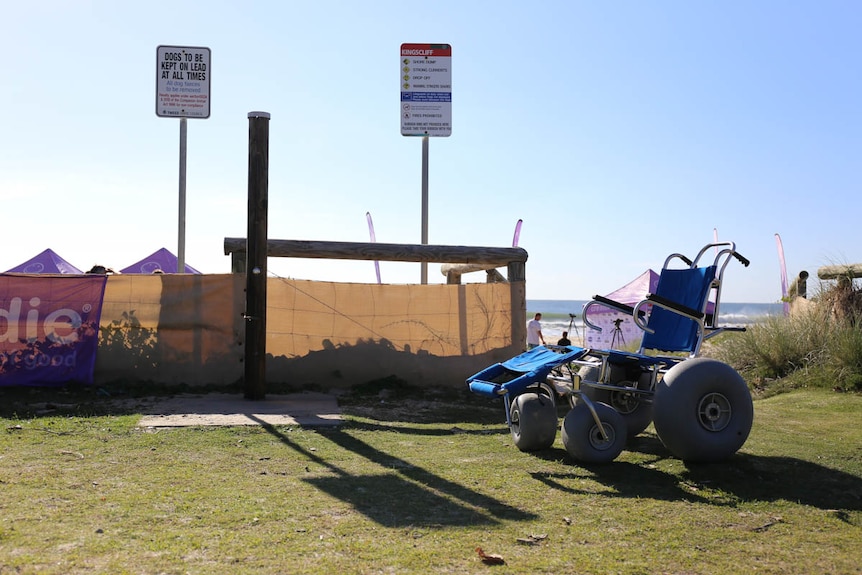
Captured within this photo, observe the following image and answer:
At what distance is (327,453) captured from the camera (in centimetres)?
666

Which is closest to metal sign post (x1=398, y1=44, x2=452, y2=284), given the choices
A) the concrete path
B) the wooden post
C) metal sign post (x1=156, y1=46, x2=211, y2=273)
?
metal sign post (x1=156, y1=46, x2=211, y2=273)

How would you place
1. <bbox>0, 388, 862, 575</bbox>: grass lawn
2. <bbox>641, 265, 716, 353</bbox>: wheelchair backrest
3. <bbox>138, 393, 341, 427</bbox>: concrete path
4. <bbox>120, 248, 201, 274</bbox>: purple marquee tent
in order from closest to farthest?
<bbox>0, 388, 862, 575</bbox>: grass lawn → <bbox>641, 265, 716, 353</bbox>: wheelchair backrest → <bbox>138, 393, 341, 427</bbox>: concrete path → <bbox>120, 248, 201, 274</bbox>: purple marquee tent

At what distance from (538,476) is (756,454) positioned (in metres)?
1.93

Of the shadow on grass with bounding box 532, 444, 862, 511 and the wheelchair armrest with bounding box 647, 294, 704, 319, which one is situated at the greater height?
the wheelchair armrest with bounding box 647, 294, 704, 319

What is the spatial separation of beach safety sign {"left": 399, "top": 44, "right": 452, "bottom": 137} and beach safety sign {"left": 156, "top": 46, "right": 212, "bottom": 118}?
3.46 metres

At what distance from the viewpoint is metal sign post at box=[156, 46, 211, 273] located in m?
13.2

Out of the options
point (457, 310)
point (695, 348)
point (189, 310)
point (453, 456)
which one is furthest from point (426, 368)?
point (695, 348)

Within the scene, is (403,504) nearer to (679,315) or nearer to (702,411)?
(702,411)

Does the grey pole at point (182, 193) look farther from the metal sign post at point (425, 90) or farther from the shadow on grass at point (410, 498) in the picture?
the shadow on grass at point (410, 498)

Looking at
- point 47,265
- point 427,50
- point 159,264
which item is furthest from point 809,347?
point 47,265

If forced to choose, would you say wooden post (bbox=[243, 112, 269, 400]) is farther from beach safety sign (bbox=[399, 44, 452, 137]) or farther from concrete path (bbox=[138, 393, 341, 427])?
beach safety sign (bbox=[399, 44, 452, 137])

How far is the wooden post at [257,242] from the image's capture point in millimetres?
10031

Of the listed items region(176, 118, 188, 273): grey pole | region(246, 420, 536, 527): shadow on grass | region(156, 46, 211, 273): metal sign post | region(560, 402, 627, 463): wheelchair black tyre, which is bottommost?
region(246, 420, 536, 527): shadow on grass

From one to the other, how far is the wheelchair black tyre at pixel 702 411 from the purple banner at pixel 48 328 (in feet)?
26.0
